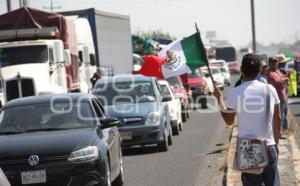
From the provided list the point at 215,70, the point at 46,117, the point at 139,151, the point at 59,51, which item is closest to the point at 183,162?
the point at 139,151

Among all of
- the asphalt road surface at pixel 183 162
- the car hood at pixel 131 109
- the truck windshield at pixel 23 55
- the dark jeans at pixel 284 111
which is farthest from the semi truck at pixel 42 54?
the dark jeans at pixel 284 111

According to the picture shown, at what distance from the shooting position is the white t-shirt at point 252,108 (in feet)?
25.3

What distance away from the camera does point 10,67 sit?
83.0 ft

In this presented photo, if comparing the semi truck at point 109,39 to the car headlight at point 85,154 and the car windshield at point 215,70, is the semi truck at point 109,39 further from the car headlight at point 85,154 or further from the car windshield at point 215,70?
the car headlight at point 85,154

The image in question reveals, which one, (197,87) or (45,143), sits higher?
(45,143)

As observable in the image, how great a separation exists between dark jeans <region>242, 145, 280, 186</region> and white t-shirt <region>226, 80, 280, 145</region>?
0.10 metres

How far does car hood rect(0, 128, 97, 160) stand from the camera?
408 inches

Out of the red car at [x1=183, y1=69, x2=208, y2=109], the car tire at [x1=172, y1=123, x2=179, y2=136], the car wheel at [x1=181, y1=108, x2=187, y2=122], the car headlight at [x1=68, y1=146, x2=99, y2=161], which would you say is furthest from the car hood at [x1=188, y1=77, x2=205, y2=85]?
the car headlight at [x1=68, y1=146, x2=99, y2=161]

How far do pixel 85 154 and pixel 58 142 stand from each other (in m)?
0.37

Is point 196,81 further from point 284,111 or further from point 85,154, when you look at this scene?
point 85,154

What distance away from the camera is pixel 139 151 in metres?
18.4

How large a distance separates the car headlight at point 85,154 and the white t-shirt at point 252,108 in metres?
3.08

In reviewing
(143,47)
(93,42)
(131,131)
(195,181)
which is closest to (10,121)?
(195,181)

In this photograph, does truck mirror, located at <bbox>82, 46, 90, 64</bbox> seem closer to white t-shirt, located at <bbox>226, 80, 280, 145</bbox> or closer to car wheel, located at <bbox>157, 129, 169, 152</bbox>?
car wheel, located at <bbox>157, 129, 169, 152</bbox>
